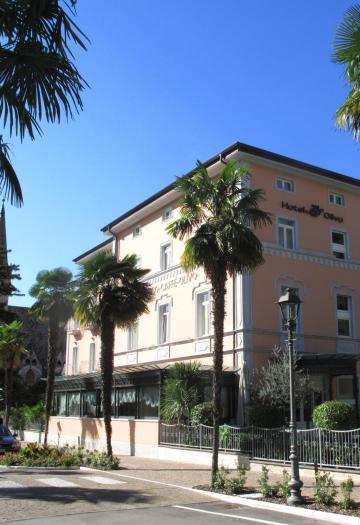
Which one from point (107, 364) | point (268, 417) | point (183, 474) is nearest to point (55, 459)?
point (107, 364)

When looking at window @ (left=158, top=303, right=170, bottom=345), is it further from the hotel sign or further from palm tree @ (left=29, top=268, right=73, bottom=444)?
the hotel sign

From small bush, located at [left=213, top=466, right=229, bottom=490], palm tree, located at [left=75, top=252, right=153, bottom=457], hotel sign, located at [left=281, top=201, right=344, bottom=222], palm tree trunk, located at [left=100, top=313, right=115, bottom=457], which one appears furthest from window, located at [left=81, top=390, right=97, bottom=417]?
small bush, located at [left=213, top=466, right=229, bottom=490]

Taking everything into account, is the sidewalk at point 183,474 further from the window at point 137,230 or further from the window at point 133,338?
the window at point 137,230

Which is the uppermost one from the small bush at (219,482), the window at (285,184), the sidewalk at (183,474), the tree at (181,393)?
the window at (285,184)

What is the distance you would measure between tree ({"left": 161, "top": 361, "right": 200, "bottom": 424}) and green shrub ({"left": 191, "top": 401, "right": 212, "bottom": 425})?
2.03 feet

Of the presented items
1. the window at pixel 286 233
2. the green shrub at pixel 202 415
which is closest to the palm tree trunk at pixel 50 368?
the green shrub at pixel 202 415

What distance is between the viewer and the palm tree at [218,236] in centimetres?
1601

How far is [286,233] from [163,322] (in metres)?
8.02

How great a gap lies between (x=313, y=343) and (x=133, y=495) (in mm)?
14436

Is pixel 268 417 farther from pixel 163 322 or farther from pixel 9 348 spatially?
pixel 9 348

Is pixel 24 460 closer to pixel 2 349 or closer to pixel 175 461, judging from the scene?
pixel 175 461

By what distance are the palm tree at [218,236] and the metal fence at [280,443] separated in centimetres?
345

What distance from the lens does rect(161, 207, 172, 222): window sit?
102 feet

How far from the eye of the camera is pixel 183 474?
59.4ft
